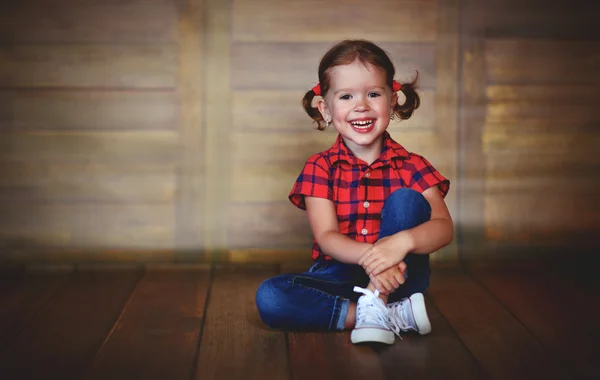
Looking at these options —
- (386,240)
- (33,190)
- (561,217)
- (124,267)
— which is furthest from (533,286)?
(33,190)

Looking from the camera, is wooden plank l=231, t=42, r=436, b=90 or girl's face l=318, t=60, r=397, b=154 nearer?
girl's face l=318, t=60, r=397, b=154

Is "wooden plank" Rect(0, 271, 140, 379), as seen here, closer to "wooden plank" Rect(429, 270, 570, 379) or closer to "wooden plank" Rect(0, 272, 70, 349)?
"wooden plank" Rect(0, 272, 70, 349)

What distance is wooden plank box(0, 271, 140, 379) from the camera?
1.43 m

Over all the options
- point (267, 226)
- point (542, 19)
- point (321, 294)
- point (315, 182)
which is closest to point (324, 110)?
point (315, 182)

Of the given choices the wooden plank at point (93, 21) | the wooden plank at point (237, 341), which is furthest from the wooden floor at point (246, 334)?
the wooden plank at point (93, 21)

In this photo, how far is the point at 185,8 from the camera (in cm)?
234

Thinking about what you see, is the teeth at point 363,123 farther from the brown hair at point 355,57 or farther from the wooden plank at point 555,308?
the wooden plank at point 555,308

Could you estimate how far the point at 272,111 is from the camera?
93.8 inches

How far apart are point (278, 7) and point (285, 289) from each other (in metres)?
1.07

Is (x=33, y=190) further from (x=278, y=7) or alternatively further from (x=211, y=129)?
(x=278, y=7)

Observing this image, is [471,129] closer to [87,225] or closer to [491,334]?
[491,334]

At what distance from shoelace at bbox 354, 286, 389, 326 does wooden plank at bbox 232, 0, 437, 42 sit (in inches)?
40.9

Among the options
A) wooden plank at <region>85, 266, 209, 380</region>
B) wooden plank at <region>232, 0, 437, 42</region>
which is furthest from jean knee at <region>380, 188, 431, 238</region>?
wooden plank at <region>232, 0, 437, 42</region>

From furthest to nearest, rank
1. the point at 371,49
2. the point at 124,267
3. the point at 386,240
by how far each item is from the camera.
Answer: the point at 124,267, the point at 371,49, the point at 386,240
